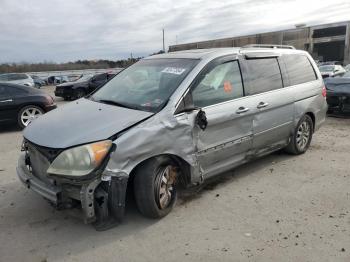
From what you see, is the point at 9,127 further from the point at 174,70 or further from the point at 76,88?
the point at 76,88

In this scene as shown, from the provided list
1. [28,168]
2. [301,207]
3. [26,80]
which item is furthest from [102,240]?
[26,80]

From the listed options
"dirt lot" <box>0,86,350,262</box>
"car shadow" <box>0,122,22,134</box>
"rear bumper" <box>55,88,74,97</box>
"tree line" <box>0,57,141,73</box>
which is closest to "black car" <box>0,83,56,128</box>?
"car shadow" <box>0,122,22,134</box>

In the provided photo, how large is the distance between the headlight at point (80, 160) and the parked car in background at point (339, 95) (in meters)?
7.97

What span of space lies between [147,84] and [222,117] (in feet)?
3.29

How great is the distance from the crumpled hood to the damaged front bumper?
380 mm

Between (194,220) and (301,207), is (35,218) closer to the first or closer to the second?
(194,220)

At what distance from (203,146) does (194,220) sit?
0.85 meters

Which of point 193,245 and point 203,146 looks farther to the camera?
point 203,146

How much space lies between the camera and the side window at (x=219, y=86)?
4.29 metres

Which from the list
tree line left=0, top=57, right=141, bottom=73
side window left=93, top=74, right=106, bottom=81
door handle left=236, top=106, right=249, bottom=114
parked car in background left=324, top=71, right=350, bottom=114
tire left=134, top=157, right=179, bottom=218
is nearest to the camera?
tire left=134, top=157, right=179, bottom=218

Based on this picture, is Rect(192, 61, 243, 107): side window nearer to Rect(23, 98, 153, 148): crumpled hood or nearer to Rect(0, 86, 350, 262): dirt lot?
Rect(23, 98, 153, 148): crumpled hood

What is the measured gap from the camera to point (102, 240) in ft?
11.8

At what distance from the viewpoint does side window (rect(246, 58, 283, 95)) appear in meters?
5.00

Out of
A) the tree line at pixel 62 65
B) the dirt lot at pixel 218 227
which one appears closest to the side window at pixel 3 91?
the dirt lot at pixel 218 227
